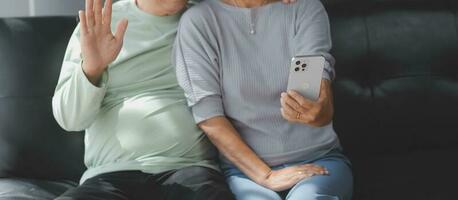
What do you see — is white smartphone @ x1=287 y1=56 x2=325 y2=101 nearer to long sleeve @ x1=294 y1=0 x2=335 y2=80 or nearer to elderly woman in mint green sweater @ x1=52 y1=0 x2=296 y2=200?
long sleeve @ x1=294 y1=0 x2=335 y2=80

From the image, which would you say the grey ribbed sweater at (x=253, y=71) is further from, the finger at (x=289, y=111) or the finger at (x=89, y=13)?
the finger at (x=89, y=13)

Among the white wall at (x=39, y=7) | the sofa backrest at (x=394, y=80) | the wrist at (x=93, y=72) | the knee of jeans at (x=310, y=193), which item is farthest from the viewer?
the white wall at (x=39, y=7)

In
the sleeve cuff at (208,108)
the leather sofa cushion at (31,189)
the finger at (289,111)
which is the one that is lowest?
the leather sofa cushion at (31,189)

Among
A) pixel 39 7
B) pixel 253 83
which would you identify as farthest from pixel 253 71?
pixel 39 7

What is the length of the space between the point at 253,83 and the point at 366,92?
451mm

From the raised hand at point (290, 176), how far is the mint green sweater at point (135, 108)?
0.16m

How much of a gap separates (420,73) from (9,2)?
4.00 feet

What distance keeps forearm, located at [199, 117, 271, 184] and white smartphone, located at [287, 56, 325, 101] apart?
179 millimetres

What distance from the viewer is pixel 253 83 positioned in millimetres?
→ 1614

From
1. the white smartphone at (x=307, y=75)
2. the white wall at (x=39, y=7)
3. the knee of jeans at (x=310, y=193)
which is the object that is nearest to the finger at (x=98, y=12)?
the white smartphone at (x=307, y=75)

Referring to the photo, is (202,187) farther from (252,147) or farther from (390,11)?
(390,11)

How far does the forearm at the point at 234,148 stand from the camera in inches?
61.8

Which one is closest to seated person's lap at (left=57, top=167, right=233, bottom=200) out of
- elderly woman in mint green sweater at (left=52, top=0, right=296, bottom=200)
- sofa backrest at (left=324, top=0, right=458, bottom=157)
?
elderly woman in mint green sweater at (left=52, top=0, right=296, bottom=200)

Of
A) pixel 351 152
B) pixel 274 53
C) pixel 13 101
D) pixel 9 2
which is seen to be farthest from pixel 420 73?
pixel 9 2
